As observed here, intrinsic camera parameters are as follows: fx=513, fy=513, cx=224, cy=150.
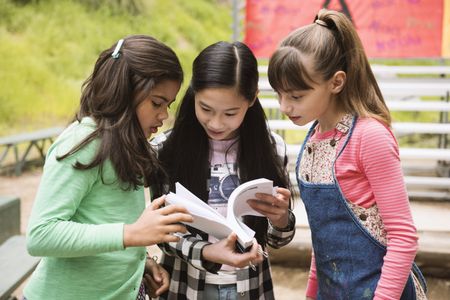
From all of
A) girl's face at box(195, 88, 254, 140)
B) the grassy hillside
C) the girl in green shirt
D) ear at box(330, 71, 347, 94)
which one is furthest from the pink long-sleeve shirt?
the grassy hillside

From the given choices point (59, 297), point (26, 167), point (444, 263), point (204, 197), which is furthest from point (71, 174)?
point (26, 167)

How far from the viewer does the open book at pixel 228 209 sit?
3.97 feet

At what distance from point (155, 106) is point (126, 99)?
88mm

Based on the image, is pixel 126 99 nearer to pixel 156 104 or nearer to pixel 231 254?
pixel 156 104

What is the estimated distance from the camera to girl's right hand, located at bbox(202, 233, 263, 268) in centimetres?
126

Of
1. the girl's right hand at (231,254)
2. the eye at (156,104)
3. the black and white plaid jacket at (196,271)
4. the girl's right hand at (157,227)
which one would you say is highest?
the eye at (156,104)

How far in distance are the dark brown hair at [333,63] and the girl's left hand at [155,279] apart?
674mm

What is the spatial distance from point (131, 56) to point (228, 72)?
28 cm

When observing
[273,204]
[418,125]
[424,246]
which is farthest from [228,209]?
[418,125]

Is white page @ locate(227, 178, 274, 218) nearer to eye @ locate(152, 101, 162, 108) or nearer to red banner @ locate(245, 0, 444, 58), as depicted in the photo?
eye @ locate(152, 101, 162, 108)

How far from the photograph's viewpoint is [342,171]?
1.34 metres

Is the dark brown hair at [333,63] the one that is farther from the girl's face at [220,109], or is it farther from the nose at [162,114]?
the nose at [162,114]

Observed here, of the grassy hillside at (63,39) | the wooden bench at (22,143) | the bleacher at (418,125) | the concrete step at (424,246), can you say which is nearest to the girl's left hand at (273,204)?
the concrete step at (424,246)

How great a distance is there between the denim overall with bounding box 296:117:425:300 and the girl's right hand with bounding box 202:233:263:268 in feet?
0.69
